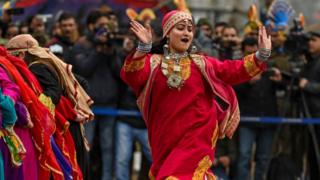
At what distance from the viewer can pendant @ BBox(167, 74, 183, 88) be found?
392 inches

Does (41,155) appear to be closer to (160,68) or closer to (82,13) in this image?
(160,68)

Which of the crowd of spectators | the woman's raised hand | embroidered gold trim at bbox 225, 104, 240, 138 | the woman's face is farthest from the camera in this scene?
the crowd of spectators

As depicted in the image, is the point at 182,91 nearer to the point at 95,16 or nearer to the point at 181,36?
the point at 181,36

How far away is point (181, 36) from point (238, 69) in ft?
1.96

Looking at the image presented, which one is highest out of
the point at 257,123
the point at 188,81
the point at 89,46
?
the point at 188,81

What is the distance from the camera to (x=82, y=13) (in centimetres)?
1684

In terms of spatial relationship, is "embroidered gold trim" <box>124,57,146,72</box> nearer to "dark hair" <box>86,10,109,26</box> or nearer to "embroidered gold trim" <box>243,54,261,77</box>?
"embroidered gold trim" <box>243,54,261,77</box>

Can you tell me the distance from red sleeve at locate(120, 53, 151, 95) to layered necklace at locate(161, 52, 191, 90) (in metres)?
0.16

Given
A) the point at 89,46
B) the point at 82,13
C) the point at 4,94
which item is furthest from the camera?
the point at 82,13

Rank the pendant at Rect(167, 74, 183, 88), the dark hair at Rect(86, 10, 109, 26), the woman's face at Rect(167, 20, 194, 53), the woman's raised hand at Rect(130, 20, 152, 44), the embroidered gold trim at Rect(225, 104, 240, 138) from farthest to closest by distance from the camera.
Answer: the dark hair at Rect(86, 10, 109, 26) < the embroidered gold trim at Rect(225, 104, 240, 138) < the woman's face at Rect(167, 20, 194, 53) < the pendant at Rect(167, 74, 183, 88) < the woman's raised hand at Rect(130, 20, 152, 44)

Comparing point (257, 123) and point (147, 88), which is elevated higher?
point (147, 88)

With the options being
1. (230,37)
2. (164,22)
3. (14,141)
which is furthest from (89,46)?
(14,141)

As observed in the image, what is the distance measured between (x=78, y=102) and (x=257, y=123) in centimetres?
344

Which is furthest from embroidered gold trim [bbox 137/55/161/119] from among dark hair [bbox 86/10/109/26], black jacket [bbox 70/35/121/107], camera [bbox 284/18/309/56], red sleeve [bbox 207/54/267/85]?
camera [bbox 284/18/309/56]
